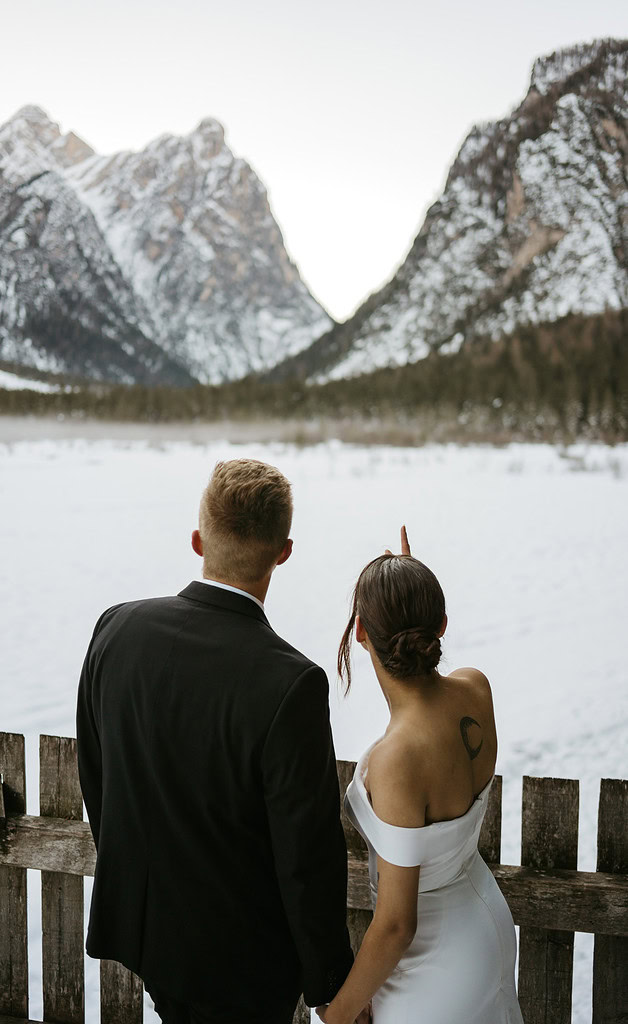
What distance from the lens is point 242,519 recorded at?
2.37 feet

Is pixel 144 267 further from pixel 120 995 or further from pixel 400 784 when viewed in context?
pixel 400 784

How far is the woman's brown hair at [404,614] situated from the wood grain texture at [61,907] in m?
0.64

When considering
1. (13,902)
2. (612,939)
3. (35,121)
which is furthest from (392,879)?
(35,121)

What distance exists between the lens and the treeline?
235 centimetres

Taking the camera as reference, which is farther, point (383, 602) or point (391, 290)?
point (391, 290)

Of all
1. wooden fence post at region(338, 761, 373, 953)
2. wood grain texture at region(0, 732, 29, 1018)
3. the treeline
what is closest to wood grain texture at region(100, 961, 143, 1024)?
wood grain texture at region(0, 732, 29, 1018)

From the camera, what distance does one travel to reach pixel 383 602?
69cm

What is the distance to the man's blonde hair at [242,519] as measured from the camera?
0.72 m

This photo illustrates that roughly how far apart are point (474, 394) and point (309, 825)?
195 centimetres

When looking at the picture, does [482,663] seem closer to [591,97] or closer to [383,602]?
[591,97]

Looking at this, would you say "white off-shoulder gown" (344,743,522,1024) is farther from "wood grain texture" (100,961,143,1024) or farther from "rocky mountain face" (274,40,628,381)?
"rocky mountain face" (274,40,628,381)

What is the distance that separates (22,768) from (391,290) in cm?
190

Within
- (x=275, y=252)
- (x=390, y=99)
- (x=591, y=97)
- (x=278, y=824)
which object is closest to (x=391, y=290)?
(x=275, y=252)

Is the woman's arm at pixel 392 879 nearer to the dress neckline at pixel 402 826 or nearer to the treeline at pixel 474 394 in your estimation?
the dress neckline at pixel 402 826
